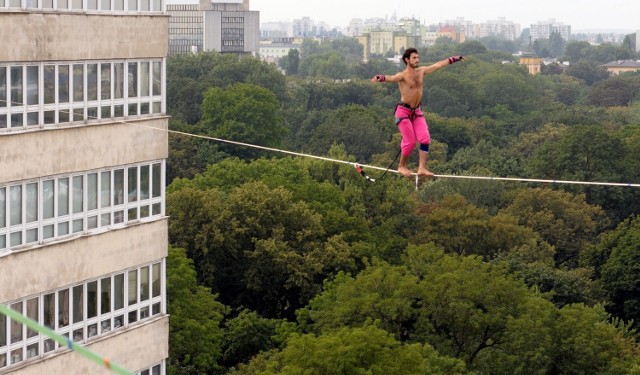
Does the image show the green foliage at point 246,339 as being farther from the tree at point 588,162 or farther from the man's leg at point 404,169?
the tree at point 588,162

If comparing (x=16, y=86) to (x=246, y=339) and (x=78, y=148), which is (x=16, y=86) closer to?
(x=78, y=148)

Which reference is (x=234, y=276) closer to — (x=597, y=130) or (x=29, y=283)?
(x=29, y=283)

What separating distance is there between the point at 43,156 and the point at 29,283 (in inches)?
118

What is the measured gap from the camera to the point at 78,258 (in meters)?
38.7

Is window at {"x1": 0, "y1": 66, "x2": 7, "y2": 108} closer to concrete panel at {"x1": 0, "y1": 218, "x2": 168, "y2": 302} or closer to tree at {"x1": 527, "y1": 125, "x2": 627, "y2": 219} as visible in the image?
concrete panel at {"x1": 0, "y1": 218, "x2": 168, "y2": 302}

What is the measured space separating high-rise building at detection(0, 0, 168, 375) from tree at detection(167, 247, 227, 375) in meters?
23.0

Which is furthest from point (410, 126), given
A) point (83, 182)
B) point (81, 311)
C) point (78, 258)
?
point (81, 311)

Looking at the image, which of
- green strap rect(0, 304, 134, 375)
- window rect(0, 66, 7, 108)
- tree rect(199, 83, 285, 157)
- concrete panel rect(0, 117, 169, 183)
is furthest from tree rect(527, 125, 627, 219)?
green strap rect(0, 304, 134, 375)

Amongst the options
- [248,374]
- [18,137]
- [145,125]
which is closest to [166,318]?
[145,125]

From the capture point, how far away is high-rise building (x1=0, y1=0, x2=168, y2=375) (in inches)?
1447

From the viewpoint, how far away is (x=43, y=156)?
3738 centimetres

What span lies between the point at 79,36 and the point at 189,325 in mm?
29871

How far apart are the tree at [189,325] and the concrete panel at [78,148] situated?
24.0m

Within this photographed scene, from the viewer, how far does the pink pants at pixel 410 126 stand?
98.9 ft
